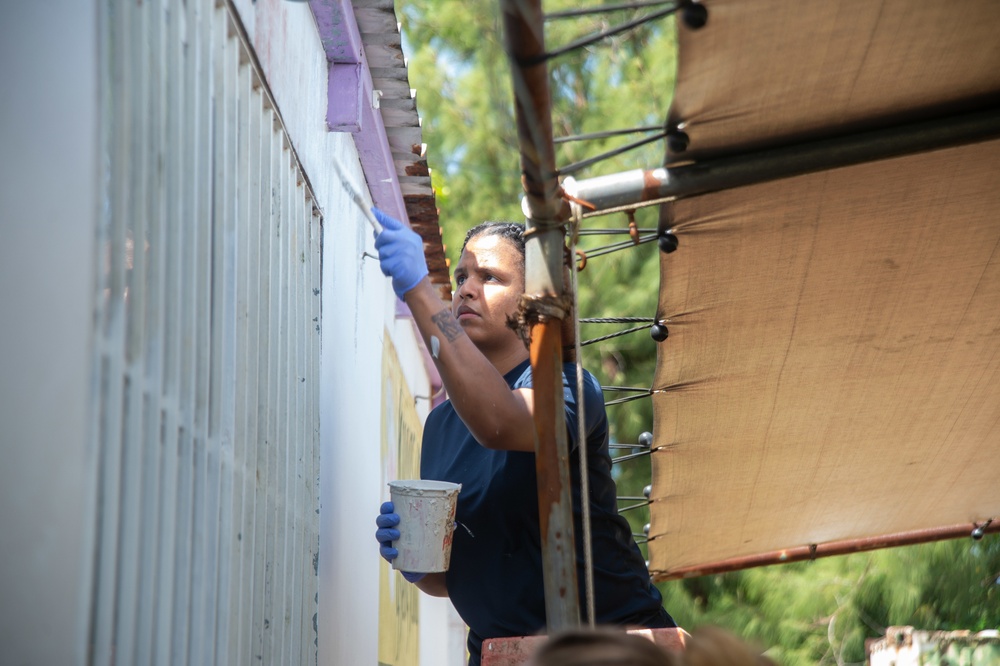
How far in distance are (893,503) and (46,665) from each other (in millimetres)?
3952

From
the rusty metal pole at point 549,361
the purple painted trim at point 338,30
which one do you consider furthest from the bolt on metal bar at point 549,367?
the purple painted trim at point 338,30

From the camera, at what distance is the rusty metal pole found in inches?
87.1

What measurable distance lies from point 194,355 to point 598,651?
2.79ft

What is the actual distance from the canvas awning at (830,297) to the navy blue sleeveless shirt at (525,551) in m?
0.59

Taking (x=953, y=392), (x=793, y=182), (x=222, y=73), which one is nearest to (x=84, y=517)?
(x=222, y=73)

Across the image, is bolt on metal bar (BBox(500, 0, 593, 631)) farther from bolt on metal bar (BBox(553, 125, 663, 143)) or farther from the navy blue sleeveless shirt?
the navy blue sleeveless shirt

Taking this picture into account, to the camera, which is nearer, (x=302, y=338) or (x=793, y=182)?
(x=793, y=182)

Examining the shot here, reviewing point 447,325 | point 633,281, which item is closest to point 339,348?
point 447,325

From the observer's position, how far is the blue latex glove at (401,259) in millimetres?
2664

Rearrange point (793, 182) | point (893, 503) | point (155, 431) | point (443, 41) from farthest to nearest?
point (443, 41)
point (893, 503)
point (793, 182)
point (155, 431)

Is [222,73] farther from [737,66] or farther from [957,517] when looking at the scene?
[957,517]

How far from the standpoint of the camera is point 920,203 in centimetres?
277

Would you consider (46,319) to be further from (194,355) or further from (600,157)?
(600,157)

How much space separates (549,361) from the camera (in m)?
2.36
